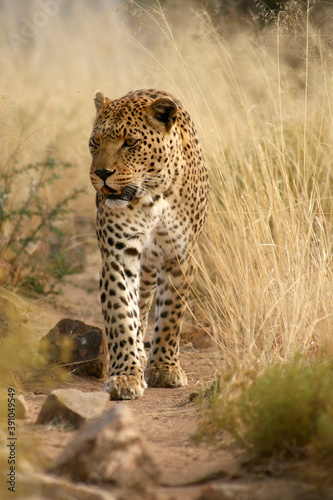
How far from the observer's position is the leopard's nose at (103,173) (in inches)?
183

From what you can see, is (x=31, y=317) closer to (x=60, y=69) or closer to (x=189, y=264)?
(x=189, y=264)

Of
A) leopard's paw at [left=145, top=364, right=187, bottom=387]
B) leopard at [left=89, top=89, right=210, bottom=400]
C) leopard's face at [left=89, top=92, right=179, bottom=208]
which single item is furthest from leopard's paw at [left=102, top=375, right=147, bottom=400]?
leopard's face at [left=89, top=92, right=179, bottom=208]

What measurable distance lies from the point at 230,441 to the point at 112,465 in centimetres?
84

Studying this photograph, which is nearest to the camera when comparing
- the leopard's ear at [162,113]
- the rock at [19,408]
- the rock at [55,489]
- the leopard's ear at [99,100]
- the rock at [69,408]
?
the rock at [55,489]

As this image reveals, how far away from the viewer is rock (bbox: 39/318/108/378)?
527 cm

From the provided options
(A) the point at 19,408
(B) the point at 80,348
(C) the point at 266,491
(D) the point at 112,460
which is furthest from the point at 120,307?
(C) the point at 266,491

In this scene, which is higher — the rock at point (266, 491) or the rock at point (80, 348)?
the rock at point (80, 348)

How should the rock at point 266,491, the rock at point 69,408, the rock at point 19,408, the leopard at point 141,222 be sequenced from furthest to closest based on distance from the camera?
the leopard at point 141,222, the rock at point 19,408, the rock at point 69,408, the rock at point 266,491

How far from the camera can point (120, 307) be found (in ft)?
16.0

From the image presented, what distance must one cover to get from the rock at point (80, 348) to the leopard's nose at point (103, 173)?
50.0 inches

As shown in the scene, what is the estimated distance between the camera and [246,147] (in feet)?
23.4

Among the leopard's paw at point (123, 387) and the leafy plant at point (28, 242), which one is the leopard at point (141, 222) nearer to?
the leopard's paw at point (123, 387)

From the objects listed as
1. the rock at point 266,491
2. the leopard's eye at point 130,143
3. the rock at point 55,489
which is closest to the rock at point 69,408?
the rock at point 55,489

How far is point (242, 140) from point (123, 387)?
3.26 m
